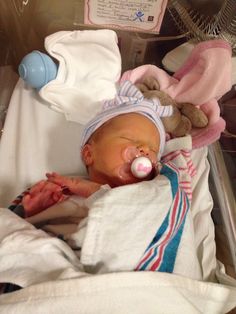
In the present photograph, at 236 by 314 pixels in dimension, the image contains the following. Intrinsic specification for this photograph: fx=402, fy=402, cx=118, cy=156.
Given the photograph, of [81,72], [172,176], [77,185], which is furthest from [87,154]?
[81,72]

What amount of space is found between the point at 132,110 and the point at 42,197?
26 centimetres

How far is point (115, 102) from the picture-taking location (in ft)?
2.97

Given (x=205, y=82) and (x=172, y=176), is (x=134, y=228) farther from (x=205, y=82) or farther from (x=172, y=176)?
(x=205, y=82)

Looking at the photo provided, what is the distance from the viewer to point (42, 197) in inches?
32.1

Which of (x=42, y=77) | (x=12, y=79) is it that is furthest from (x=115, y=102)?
(x=12, y=79)

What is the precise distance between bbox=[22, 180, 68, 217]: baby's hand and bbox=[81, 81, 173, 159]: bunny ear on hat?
0.39 feet

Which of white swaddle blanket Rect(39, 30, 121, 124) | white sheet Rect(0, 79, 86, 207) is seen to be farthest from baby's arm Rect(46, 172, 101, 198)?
white swaddle blanket Rect(39, 30, 121, 124)

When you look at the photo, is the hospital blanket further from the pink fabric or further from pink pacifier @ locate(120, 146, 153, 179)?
the pink fabric

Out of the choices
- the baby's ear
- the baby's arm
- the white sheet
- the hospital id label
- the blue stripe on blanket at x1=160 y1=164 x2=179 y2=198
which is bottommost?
the white sheet

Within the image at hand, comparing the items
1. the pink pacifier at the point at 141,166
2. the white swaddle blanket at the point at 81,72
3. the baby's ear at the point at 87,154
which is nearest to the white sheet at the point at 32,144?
the white swaddle blanket at the point at 81,72

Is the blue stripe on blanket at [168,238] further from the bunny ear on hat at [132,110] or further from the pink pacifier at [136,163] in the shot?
the bunny ear on hat at [132,110]

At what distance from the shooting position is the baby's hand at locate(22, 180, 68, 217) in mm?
804

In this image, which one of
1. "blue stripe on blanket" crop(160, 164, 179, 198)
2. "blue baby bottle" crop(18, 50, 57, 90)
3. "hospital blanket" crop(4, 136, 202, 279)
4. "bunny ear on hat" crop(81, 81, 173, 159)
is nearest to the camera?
"hospital blanket" crop(4, 136, 202, 279)

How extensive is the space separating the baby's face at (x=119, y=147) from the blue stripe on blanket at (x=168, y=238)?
0.23ft
